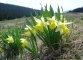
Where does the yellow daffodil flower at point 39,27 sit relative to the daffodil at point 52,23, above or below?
below

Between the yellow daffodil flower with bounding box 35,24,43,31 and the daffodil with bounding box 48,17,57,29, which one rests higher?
the daffodil with bounding box 48,17,57,29

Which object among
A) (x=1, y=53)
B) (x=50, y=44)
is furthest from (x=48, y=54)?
(x=1, y=53)

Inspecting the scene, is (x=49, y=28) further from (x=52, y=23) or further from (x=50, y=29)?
(x=52, y=23)

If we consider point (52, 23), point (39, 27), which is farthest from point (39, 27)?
point (52, 23)

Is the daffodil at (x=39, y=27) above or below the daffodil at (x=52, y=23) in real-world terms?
below

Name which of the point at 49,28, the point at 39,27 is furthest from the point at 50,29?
the point at 39,27

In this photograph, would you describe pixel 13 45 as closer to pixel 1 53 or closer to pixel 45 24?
pixel 1 53

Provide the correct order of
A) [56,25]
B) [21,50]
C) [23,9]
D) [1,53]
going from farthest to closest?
1. [23,9]
2. [1,53]
3. [21,50]
4. [56,25]

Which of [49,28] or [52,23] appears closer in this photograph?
[52,23]

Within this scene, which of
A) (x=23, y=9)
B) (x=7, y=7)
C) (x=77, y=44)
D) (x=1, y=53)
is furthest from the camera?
(x=23, y=9)

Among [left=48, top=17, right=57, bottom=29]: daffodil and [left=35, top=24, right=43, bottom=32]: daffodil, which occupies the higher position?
[left=48, top=17, right=57, bottom=29]: daffodil

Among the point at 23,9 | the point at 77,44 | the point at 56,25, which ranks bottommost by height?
the point at 23,9
